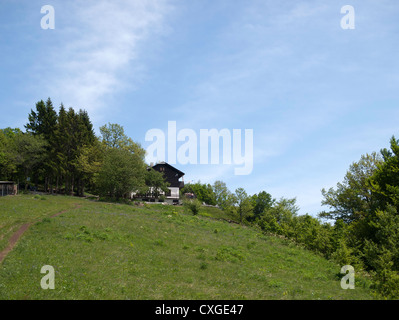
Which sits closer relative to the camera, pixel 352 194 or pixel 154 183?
pixel 352 194

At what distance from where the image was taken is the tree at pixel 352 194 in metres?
61.7

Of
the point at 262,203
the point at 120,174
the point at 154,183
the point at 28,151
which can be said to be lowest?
the point at 262,203

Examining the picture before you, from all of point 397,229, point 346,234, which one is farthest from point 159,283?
point 346,234

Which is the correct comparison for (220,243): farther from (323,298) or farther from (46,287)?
(46,287)

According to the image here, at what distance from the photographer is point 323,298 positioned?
61.4 feet

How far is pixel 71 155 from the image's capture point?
76500 millimetres

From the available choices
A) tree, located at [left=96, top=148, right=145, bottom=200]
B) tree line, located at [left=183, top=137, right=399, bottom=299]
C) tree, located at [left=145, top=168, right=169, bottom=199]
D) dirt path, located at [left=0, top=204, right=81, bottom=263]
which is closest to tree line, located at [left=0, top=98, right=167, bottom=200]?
tree, located at [left=96, top=148, right=145, bottom=200]

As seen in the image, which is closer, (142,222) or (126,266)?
(126,266)

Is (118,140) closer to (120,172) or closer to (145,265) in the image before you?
(120,172)

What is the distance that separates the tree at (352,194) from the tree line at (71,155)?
142 feet

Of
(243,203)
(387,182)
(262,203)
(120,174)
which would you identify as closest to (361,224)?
(387,182)

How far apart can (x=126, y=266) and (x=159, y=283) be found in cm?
347

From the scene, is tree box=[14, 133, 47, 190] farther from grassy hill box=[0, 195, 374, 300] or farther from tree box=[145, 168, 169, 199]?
grassy hill box=[0, 195, 374, 300]

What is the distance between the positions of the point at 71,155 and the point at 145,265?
204 feet
